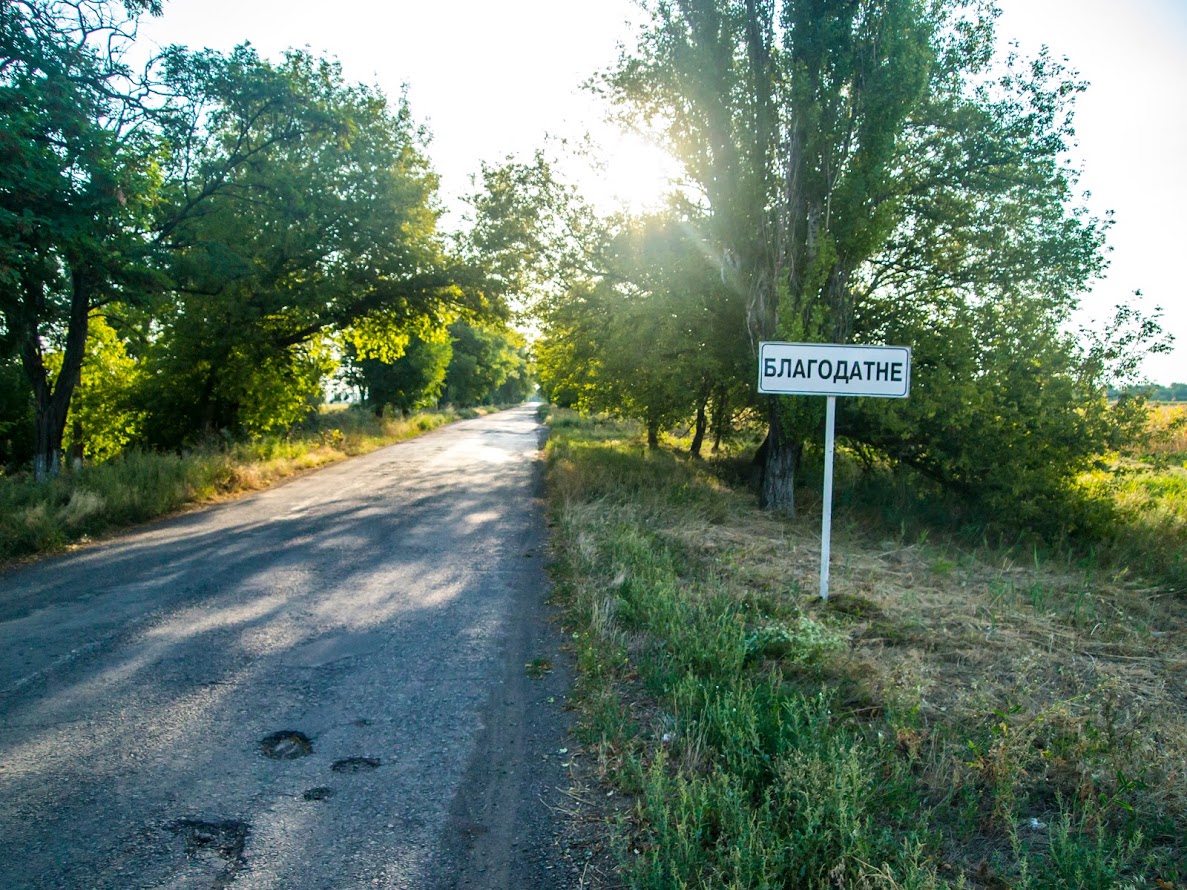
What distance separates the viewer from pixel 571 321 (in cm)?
1841

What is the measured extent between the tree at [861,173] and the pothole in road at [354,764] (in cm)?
954

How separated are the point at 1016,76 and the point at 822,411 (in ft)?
24.9

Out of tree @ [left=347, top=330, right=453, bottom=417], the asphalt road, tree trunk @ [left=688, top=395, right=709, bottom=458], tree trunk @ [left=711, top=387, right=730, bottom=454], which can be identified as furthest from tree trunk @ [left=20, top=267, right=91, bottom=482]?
tree @ [left=347, top=330, right=453, bottom=417]

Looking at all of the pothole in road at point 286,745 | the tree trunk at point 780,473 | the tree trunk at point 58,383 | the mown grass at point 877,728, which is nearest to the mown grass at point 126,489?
the tree trunk at point 58,383

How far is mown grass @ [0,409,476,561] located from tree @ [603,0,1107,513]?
35.4 feet

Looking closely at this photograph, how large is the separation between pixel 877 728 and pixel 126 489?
12134mm

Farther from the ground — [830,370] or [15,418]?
[830,370]

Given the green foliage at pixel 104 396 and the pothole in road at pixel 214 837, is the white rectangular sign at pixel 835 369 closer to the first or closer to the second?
the pothole in road at pixel 214 837

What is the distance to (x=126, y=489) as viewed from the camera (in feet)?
40.0

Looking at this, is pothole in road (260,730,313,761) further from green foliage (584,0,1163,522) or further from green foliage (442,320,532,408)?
green foliage (442,320,532,408)

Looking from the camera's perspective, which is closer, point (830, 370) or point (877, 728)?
point (877, 728)

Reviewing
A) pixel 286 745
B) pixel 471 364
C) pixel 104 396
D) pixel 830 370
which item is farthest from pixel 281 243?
pixel 471 364

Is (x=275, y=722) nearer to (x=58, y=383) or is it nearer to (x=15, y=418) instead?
(x=58, y=383)

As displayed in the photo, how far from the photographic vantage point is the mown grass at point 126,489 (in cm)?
974
